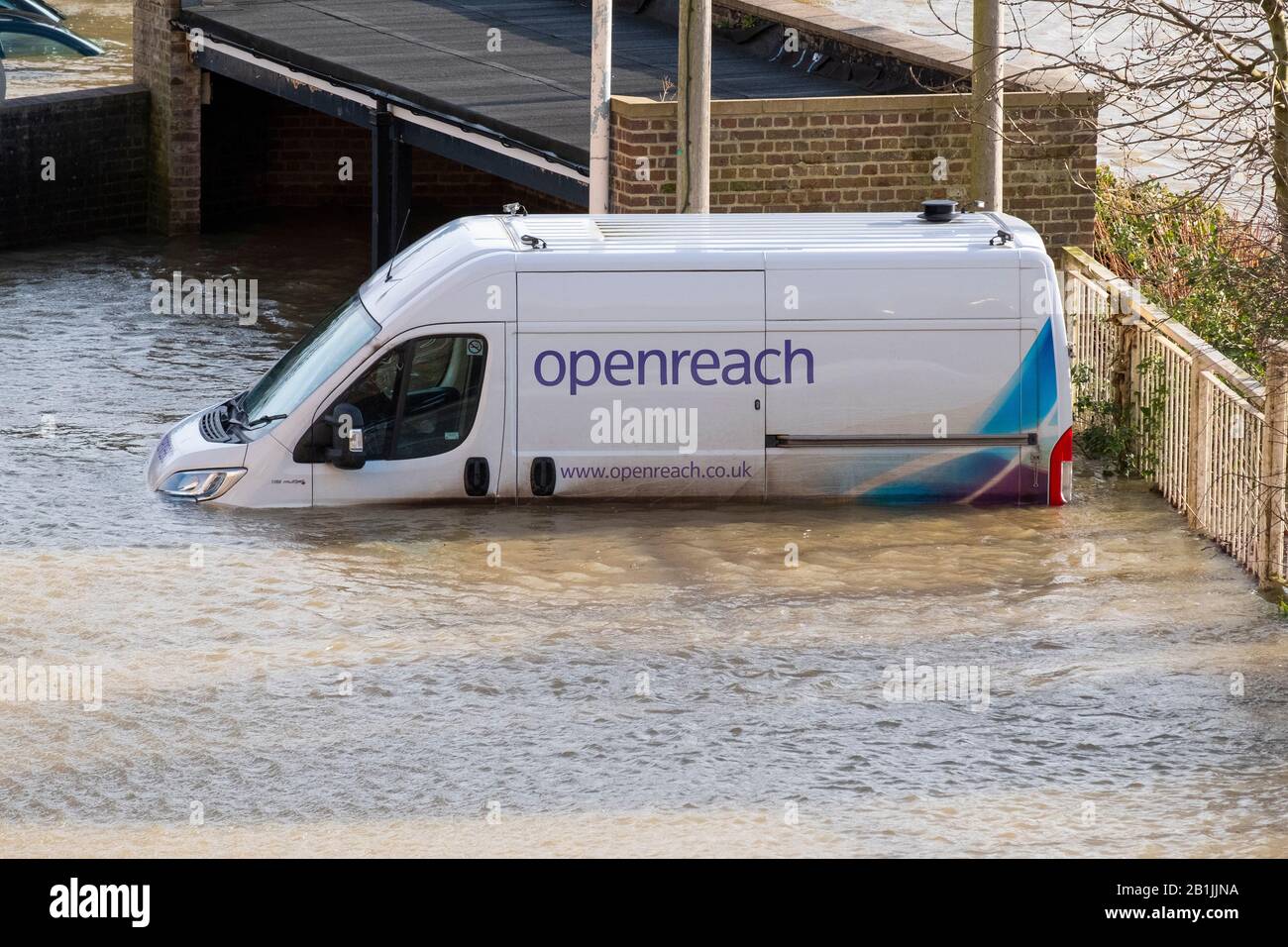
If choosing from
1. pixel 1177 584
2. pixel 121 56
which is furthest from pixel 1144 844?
pixel 121 56

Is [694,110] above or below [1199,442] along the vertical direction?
above

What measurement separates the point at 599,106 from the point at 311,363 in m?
4.51

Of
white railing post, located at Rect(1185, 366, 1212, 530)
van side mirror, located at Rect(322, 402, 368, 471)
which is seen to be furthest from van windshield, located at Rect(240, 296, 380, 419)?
white railing post, located at Rect(1185, 366, 1212, 530)

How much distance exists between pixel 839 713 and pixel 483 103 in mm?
10772

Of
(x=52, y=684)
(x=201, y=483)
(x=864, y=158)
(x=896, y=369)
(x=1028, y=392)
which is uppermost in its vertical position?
(x=864, y=158)

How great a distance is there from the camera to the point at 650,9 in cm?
2422

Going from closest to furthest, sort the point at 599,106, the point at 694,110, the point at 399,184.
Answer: the point at 694,110
the point at 599,106
the point at 399,184

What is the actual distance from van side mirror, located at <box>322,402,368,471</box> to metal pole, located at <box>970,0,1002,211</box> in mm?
5578

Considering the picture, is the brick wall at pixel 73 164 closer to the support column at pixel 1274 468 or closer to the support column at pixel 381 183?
the support column at pixel 381 183

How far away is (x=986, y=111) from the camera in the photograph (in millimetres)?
15570

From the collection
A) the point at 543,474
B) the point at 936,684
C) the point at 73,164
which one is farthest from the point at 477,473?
the point at 73,164

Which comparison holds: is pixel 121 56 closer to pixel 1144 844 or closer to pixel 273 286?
pixel 273 286

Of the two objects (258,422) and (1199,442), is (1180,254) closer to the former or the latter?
(1199,442)

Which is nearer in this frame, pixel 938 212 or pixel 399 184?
pixel 938 212
